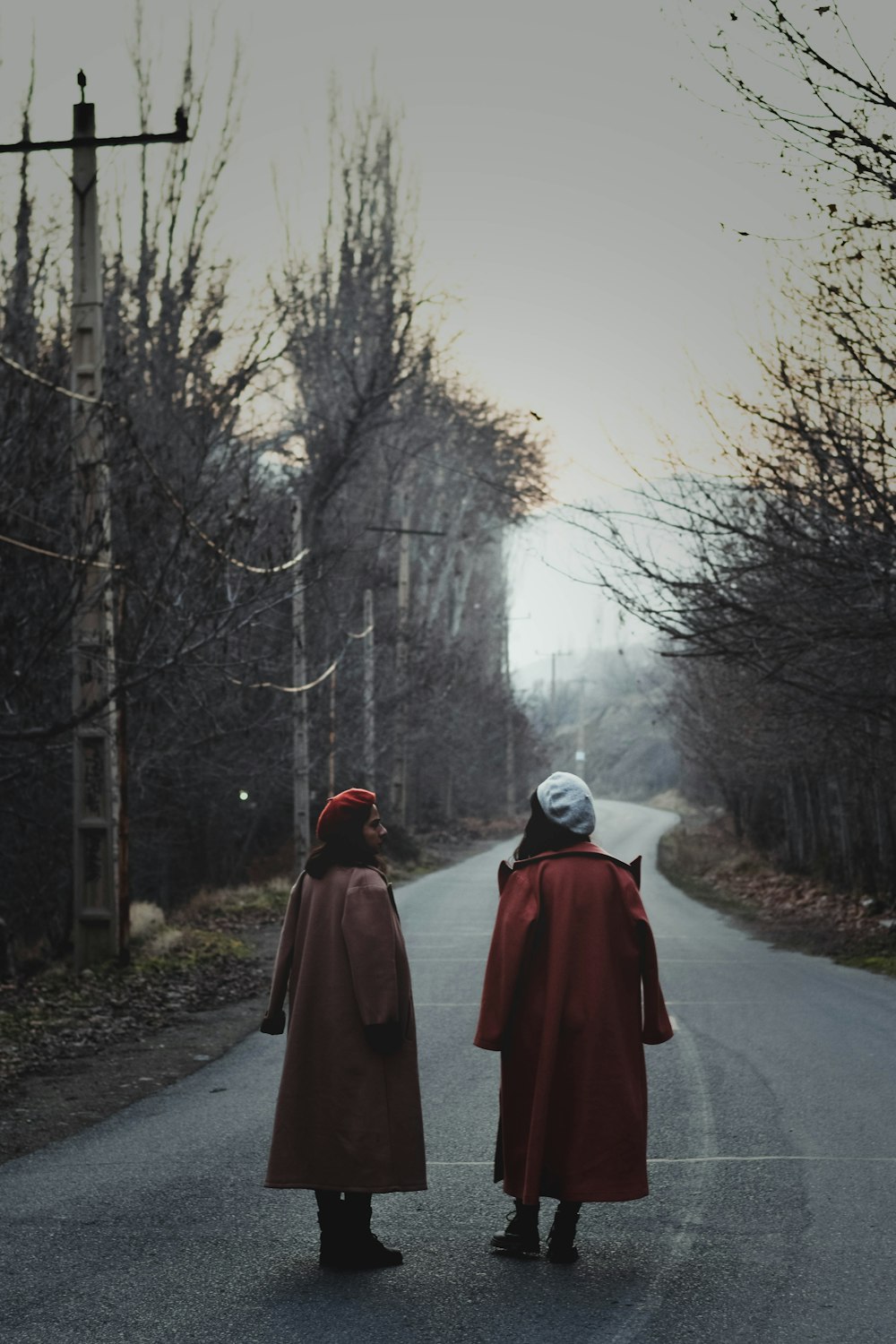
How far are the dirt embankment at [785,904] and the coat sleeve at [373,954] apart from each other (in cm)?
1184

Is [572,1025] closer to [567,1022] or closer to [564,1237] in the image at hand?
[567,1022]

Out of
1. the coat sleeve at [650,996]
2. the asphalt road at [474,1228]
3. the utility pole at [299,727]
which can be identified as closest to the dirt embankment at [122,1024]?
the asphalt road at [474,1228]

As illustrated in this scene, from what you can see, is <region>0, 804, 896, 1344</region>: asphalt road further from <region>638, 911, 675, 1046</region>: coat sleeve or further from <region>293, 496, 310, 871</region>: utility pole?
<region>293, 496, 310, 871</region>: utility pole

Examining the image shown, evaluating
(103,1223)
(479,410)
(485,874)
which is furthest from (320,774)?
(103,1223)

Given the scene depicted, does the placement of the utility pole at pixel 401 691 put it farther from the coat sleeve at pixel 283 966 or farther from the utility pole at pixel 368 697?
the coat sleeve at pixel 283 966

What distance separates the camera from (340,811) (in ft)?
19.2

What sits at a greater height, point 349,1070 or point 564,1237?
point 349,1070

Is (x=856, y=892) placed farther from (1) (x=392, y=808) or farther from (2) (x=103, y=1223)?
(2) (x=103, y=1223)

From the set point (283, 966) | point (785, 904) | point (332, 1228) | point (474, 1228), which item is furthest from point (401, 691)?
point (332, 1228)

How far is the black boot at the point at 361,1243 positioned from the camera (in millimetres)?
5508

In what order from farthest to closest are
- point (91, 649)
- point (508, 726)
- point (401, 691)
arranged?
1. point (508, 726)
2. point (401, 691)
3. point (91, 649)

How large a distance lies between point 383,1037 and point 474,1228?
1.13 metres

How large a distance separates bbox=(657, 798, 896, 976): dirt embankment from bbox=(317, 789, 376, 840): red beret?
38.7 ft

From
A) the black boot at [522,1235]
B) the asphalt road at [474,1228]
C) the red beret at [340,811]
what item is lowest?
the asphalt road at [474,1228]
